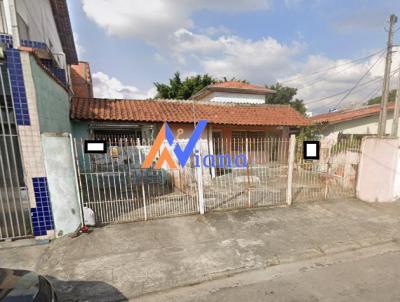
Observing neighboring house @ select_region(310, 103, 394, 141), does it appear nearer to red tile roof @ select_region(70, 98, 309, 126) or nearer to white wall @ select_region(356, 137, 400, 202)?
red tile roof @ select_region(70, 98, 309, 126)

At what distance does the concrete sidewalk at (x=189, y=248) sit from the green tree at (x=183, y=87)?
58.5ft

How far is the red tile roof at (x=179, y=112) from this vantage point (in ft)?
28.6

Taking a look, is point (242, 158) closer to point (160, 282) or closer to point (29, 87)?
point (160, 282)

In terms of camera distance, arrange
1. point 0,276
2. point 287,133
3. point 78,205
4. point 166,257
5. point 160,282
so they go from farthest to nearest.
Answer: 1. point 287,133
2. point 78,205
3. point 166,257
4. point 160,282
5. point 0,276

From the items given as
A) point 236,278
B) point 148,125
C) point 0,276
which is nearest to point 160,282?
point 236,278

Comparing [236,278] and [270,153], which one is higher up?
[270,153]

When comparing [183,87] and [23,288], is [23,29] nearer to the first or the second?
[23,288]

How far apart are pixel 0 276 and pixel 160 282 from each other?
1778 millimetres

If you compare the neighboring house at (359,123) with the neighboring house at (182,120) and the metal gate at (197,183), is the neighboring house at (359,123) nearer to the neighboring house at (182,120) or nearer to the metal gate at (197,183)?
the neighboring house at (182,120)

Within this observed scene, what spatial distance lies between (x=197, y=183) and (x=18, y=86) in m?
4.03

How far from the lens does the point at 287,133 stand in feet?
40.1

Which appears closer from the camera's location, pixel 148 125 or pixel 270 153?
pixel 270 153

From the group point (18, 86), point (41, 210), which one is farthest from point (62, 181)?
point (18, 86)

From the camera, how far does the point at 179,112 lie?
33.5 feet
